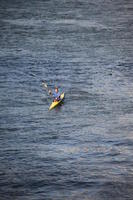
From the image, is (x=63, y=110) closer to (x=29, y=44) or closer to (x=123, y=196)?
(x=123, y=196)

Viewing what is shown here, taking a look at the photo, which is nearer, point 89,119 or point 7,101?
point 89,119

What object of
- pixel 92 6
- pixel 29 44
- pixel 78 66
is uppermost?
pixel 78 66

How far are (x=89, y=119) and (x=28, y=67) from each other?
2488 cm

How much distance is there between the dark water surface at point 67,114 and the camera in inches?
1902

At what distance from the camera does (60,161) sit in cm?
5225

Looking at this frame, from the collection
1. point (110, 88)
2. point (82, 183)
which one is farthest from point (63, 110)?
point (82, 183)

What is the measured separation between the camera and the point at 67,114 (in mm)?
64000

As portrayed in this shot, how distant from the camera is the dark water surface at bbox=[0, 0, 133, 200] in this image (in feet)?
159

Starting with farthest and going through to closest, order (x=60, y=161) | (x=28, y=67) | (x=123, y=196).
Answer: (x=28, y=67), (x=60, y=161), (x=123, y=196)

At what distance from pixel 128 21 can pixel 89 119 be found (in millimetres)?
69660

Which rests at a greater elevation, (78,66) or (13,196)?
(13,196)

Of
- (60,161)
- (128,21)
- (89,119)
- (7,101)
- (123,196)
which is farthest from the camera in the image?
(128,21)

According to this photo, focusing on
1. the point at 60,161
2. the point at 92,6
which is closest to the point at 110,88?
the point at 60,161

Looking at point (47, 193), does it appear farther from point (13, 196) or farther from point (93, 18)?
point (93, 18)
